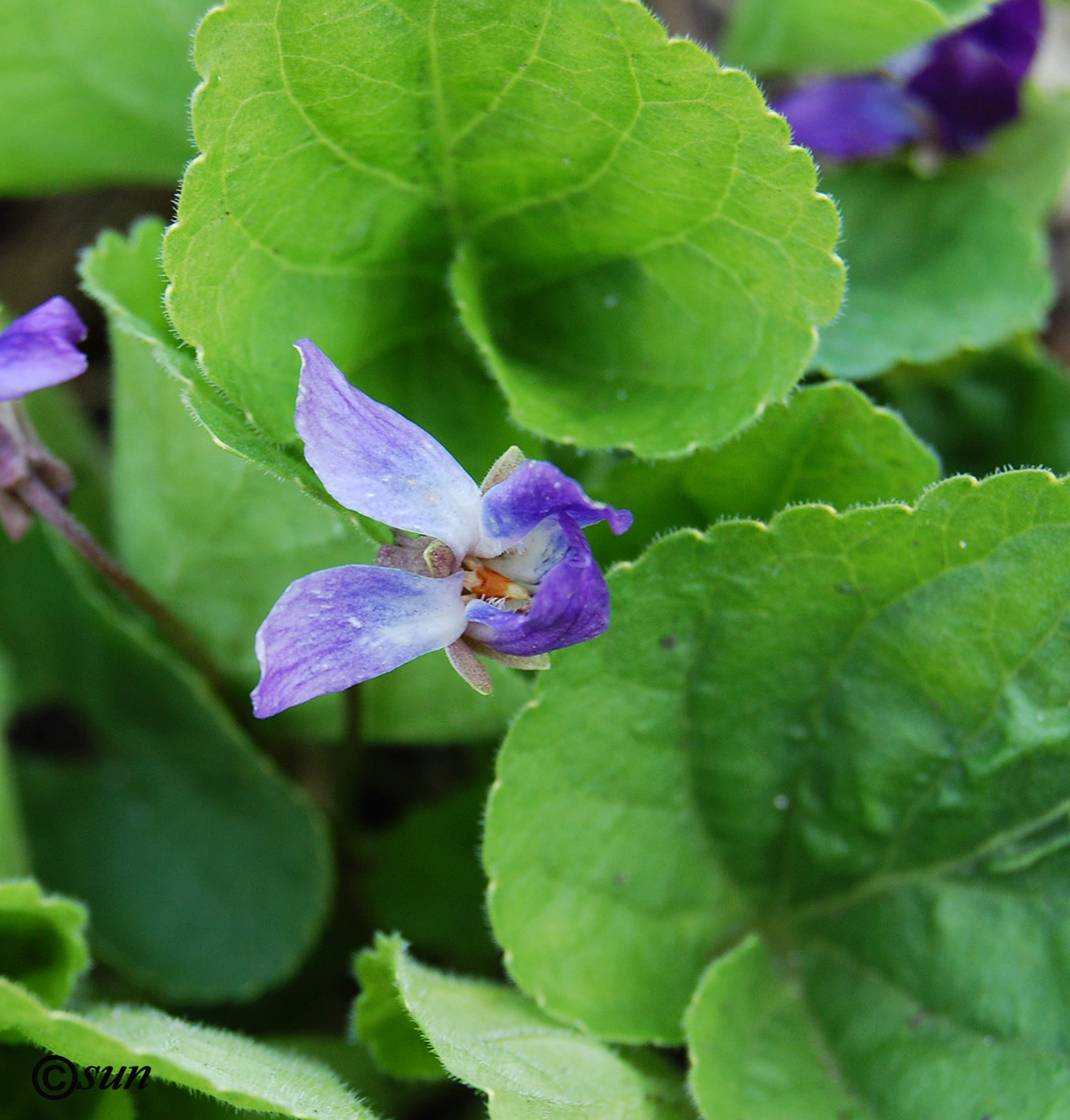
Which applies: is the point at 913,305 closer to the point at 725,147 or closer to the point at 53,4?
the point at 725,147

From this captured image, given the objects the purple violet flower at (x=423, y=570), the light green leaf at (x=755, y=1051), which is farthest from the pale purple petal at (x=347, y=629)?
the light green leaf at (x=755, y=1051)

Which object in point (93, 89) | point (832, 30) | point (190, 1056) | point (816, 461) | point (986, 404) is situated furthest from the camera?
point (986, 404)

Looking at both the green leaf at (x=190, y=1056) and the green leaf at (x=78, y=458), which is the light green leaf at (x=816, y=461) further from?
the green leaf at (x=78, y=458)

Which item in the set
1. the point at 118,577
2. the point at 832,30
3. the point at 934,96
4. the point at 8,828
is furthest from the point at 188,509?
the point at 934,96

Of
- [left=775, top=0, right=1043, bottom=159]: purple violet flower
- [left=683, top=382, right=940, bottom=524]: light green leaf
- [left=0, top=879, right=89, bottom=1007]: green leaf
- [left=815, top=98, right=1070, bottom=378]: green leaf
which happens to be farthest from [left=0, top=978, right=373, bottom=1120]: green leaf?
[left=775, top=0, right=1043, bottom=159]: purple violet flower

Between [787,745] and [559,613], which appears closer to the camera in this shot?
[559,613]

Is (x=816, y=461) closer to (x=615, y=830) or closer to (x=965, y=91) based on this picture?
(x=615, y=830)

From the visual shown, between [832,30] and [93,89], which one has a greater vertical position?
[832,30]
